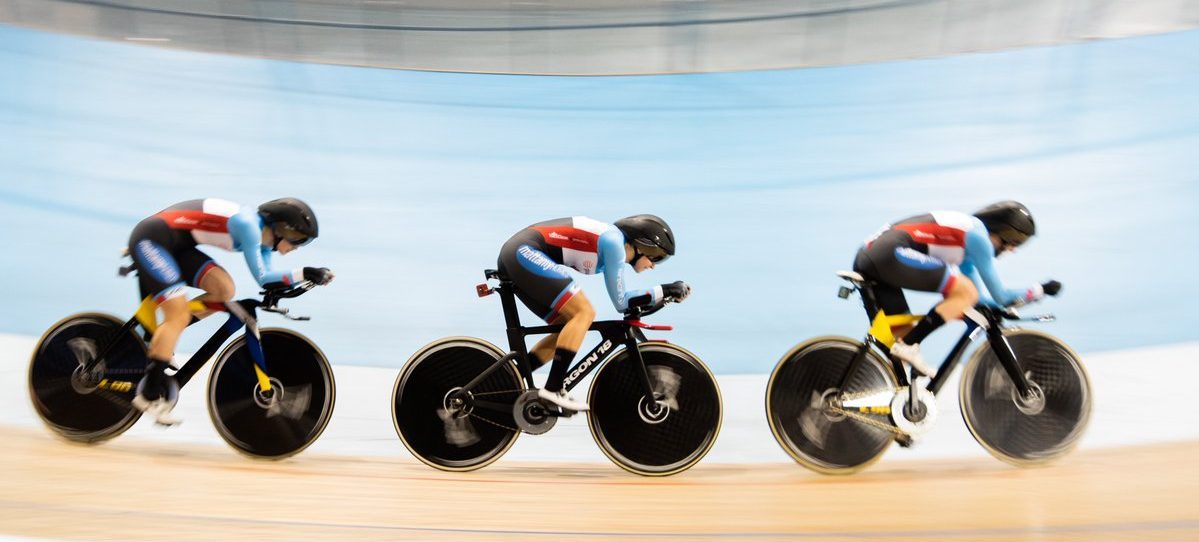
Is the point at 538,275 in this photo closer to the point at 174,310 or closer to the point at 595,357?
the point at 595,357

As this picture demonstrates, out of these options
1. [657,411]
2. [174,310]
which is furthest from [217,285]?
[657,411]

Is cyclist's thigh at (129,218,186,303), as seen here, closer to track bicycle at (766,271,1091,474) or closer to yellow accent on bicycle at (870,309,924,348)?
track bicycle at (766,271,1091,474)

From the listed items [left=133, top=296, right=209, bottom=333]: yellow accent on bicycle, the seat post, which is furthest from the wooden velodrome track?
the seat post

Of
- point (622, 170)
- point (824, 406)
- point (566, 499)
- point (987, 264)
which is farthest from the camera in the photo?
point (622, 170)

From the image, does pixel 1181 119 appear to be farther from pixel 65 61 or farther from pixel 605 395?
pixel 65 61

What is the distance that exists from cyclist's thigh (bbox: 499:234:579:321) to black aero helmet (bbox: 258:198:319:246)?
796 mm

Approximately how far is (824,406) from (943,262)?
71cm

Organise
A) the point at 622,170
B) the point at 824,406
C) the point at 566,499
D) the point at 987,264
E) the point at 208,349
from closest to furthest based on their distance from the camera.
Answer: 1. the point at 566,499
2. the point at 987,264
3. the point at 824,406
4. the point at 208,349
5. the point at 622,170

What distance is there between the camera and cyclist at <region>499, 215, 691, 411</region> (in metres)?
3.40

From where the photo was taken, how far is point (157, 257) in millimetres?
3453

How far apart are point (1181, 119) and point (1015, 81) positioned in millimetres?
1070

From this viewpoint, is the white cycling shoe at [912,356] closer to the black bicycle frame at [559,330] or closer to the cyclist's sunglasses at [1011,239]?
the cyclist's sunglasses at [1011,239]

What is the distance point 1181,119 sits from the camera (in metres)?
6.11

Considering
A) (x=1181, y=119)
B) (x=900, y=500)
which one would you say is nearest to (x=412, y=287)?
(x=900, y=500)
